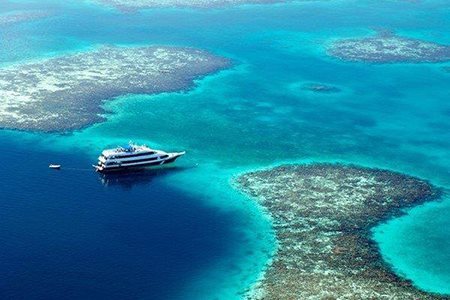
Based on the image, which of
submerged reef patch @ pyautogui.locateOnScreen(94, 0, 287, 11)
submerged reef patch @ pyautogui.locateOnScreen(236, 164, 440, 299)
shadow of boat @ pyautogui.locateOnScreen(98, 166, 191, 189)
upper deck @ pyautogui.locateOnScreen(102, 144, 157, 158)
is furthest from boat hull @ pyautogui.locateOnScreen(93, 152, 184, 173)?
submerged reef patch @ pyautogui.locateOnScreen(94, 0, 287, 11)

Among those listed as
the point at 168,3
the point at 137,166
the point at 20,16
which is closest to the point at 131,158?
the point at 137,166

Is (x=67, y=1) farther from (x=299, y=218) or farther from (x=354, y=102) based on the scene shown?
(x=299, y=218)

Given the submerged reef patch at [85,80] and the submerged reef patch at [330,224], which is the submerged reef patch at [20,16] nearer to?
the submerged reef patch at [85,80]

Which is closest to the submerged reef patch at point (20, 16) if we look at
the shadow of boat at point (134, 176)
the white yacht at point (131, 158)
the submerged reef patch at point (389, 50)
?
the submerged reef patch at point (389, 50)

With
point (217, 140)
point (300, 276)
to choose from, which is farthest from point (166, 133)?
point (300, 276)

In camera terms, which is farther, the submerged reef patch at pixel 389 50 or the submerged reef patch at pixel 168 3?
the submerged reef patch at pixel 168 3

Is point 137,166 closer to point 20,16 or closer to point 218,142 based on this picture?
point 218,142
